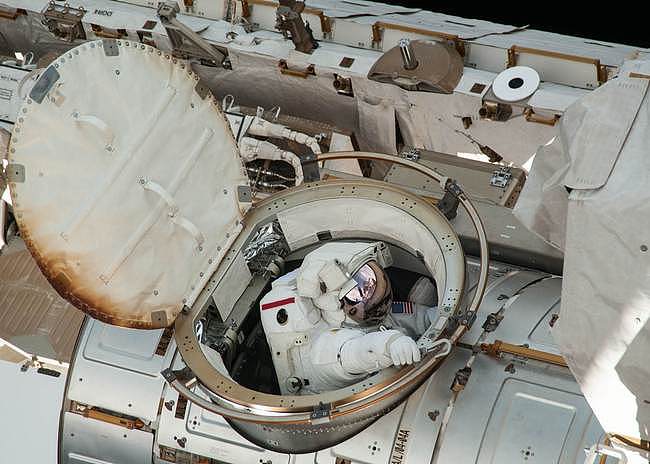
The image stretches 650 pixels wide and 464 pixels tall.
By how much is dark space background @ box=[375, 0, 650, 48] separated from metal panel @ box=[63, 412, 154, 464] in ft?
16.6

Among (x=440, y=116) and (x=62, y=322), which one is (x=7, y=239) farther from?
(x=440, y=116)

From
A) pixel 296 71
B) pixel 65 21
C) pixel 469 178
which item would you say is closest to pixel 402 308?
pixel 469 178

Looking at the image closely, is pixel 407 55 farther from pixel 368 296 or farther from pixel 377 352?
pixel 377 352

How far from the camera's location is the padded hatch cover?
6.12 metres

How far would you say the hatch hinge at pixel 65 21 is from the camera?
8.98 meters

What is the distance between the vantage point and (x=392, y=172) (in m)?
7.67

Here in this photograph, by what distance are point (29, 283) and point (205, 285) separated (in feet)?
4.59

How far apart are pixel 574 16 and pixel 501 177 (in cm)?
321

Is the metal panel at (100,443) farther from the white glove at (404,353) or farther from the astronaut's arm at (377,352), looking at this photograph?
the white glove at (404,353)

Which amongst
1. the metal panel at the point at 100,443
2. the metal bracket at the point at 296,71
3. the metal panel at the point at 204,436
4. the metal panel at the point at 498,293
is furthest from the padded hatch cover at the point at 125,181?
the metal bracket at the point at 296,71

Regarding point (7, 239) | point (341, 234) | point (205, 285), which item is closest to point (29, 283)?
point (7, 239)

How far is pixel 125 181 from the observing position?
6.44m

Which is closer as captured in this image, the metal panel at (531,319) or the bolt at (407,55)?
the metal panel at (531,319)

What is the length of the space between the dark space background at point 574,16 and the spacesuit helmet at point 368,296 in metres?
4.29
